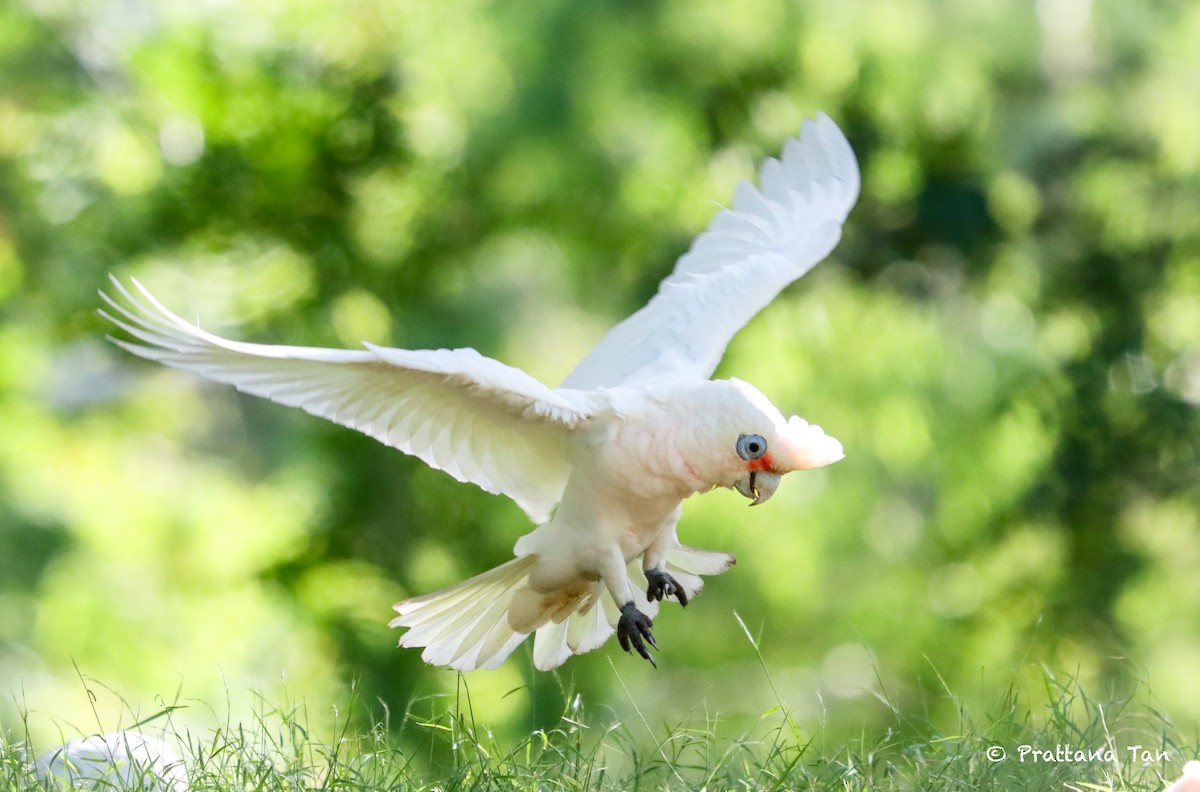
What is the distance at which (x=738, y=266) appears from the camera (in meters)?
3.04

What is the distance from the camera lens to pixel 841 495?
5.96 m

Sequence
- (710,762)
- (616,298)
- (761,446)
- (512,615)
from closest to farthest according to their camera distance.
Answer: (761,446) → (710,762) → (512,615) → (616,298)

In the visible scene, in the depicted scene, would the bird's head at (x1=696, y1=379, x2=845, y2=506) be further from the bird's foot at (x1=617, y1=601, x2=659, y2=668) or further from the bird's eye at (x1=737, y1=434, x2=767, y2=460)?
the bird's foot at (x1=617, y1=601, x2=659, y2=668)

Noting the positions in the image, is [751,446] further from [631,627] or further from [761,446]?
[631,627]

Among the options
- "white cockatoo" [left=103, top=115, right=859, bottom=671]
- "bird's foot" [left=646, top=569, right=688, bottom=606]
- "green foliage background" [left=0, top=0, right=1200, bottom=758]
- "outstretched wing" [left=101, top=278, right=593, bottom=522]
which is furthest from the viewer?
"green foliage background" [left=0, top=0, right=1200, bottom=758]

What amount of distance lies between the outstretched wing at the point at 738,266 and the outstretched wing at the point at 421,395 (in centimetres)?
26

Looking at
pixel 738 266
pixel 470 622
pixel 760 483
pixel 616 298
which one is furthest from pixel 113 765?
pixel 616 298

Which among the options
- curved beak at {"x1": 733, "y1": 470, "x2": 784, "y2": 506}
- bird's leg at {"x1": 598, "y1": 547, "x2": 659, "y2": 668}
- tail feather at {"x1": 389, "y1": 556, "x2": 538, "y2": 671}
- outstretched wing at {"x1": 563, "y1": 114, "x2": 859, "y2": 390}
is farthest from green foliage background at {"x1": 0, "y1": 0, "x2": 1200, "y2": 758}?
curved beak at {"x1": 733, "y1": 470, "x2": 784, "y2": 506}

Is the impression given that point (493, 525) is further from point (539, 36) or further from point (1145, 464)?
point (1145, 464)

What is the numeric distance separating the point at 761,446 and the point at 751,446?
2 cm

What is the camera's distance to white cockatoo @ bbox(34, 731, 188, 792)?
2.17 metres

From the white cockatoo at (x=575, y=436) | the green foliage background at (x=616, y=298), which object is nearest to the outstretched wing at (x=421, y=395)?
the white cockatoo at (x=575, y=436)

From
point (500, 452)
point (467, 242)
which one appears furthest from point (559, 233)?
point (500, 452)

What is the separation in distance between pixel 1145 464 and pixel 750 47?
285 centimetres
